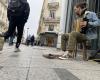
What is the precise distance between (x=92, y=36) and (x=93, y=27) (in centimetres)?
19

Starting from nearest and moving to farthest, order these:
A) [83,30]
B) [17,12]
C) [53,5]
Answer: [83,30] → [17,12] → [53,5]

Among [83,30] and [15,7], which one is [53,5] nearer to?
[15,7]

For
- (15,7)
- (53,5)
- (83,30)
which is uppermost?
(53,5)

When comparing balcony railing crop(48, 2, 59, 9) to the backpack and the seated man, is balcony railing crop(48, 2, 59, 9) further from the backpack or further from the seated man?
the seated man

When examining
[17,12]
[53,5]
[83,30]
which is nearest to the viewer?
[83,30]

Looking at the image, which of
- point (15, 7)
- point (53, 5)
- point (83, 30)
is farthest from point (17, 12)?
point (53, 5)

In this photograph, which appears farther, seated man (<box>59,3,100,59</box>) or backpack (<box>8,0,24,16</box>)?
backpack (<box>8,0,24,16</box>)

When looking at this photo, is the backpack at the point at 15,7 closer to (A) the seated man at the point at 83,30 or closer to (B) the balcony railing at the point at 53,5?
(A) the seated man at the point at 83,30

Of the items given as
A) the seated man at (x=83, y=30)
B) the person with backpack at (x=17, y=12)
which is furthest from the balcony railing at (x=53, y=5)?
the seated man at (x=83, y=30)

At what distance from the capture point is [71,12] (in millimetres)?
16078

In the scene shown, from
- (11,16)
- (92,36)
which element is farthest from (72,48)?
(11,16)

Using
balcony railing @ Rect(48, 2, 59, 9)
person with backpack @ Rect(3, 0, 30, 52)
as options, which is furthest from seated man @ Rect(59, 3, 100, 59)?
balcony railing @ Rect(48, 2, 59, 9)

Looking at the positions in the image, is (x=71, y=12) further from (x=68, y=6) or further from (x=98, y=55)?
(x=98, y=55)

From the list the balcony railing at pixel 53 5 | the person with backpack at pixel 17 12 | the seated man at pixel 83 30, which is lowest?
the seated man at pixel 83 30
